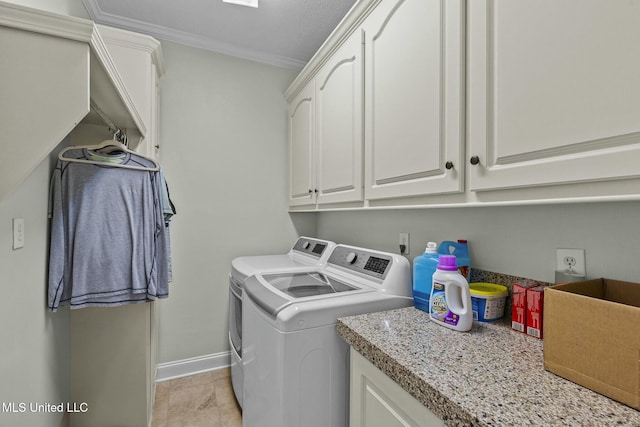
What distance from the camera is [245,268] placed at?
74.0 inches

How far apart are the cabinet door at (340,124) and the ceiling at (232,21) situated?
452 millimetres

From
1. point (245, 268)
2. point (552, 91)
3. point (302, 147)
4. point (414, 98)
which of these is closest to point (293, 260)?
point (245, 268)

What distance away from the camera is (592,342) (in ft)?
2.08

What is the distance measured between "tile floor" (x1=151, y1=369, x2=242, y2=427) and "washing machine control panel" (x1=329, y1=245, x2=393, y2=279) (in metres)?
1.18

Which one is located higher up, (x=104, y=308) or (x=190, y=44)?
(x=190, y=44)

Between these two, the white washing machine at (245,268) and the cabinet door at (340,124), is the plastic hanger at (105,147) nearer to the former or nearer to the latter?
the white washing machine at (245,268)

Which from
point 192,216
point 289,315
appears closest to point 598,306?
point 289,315

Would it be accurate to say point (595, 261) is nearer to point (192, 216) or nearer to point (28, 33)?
point (28, 33)

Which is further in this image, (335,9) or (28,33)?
(335,9)

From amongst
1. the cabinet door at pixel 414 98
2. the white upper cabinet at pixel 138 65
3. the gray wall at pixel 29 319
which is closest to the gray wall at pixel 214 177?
the white upper cabinet at pixel 138 65

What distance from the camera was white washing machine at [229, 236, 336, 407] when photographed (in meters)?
1.80

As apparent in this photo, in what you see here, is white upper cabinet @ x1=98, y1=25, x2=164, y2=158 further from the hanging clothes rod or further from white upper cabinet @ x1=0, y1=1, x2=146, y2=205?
white upper cabinet @ x1=0, y1=1, x2=146, y2=205

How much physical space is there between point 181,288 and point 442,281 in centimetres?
202

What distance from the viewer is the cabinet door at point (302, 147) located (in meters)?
2.13
